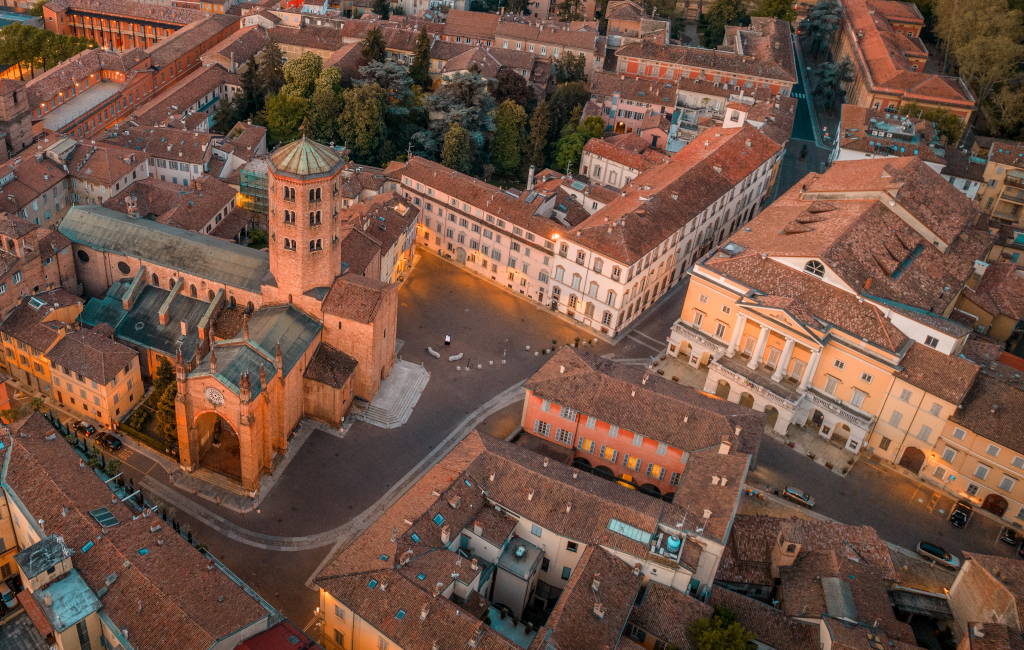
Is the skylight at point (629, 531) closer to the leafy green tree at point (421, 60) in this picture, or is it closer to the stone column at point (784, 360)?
the stone column at point (784, 360)

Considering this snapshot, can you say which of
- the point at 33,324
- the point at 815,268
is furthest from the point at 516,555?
the point at 33,324

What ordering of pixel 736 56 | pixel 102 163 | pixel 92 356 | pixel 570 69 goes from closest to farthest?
pixel 92 356 < pixel 102 163 < pixel 736 56 < pixel 570 69

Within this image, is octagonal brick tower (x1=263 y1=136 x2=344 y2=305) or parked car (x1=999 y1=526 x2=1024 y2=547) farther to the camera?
parked car (x1=999 y1=526 x2=1024 y2=547)

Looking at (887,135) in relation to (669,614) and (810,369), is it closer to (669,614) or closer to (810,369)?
(810,369)

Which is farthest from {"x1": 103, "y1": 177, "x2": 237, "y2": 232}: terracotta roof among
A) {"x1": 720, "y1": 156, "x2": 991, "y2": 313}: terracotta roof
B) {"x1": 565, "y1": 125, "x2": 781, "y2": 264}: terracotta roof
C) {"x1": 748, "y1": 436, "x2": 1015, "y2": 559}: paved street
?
{"x1": 748, "y1": 436, "x2": 1015, "y2": 559}: paved street

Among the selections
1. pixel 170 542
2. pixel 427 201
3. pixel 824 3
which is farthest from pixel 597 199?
pixel 824 3

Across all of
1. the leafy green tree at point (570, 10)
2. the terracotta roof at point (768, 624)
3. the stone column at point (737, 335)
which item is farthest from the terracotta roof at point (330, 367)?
the leafy green tree at point (570, 10)

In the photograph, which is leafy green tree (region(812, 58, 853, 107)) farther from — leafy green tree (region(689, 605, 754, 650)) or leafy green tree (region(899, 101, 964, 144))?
leafy green tree (region(689, 605, 754, 650))

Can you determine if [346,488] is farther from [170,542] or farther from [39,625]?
[39,625]
